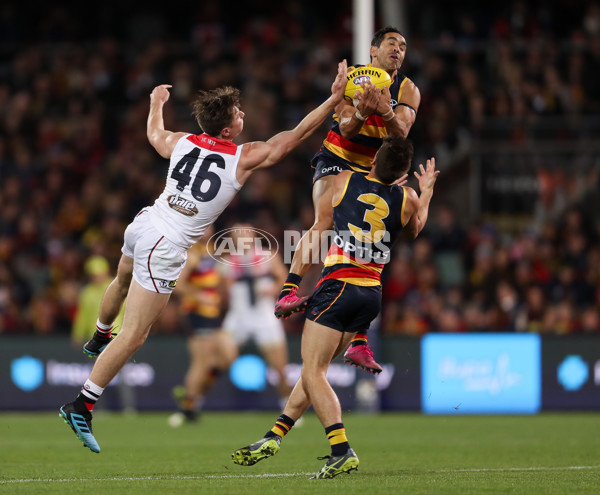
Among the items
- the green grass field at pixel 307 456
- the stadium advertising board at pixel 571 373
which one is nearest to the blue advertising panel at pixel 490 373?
the stadium advertising board at pixel 571 373

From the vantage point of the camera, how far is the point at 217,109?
328 inches

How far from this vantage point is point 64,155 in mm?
20328

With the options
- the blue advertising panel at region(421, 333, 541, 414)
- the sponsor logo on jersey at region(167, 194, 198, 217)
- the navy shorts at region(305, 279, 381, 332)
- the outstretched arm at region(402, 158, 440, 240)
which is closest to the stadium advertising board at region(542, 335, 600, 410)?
the blue advertising panel at region(421, 333, 541, 414)

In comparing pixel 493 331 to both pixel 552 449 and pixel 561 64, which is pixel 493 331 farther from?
pixel 561 64

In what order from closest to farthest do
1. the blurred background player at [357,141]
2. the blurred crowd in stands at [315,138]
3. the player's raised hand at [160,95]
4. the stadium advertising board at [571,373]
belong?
the blurred background player at [357,141] → the player's raised hand at [160,95] → the stadium advertising board at [571,373] → the blurred crowd in stands at [315,138]

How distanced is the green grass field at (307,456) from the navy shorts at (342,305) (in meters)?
1.16

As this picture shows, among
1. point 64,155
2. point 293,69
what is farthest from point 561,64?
point 64,155

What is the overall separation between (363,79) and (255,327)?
764 centimetres

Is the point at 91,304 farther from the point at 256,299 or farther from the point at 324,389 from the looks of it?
the point at 324,389

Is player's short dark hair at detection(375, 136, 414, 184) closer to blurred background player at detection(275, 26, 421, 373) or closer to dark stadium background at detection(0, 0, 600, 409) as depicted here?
blurred background player at detection(275, 26, 421, 373)

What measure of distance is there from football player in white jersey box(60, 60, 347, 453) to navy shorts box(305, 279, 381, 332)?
108cm

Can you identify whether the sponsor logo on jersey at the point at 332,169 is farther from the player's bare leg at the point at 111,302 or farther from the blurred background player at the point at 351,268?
the player's bare leg at the point at 111,302

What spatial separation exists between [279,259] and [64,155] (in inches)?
262

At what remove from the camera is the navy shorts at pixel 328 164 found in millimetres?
8891
